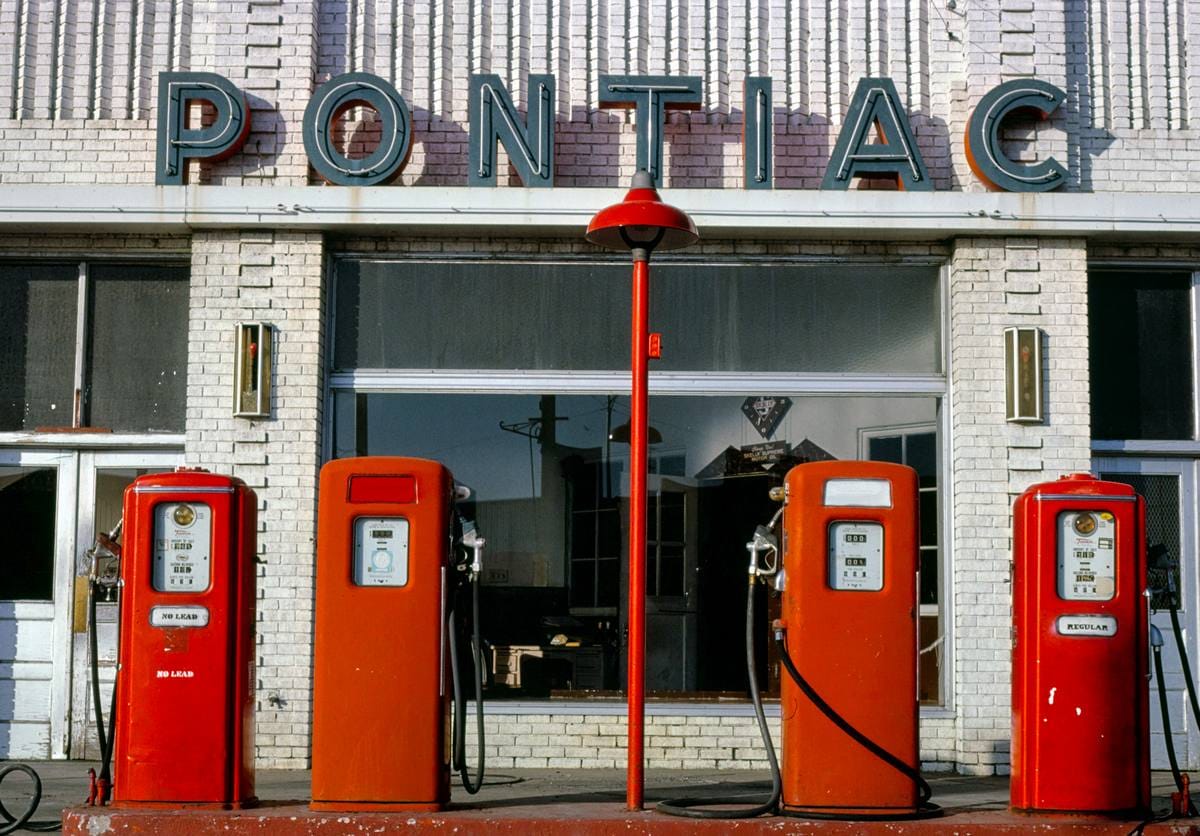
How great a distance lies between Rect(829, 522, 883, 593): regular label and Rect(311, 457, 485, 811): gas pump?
1.72 meters

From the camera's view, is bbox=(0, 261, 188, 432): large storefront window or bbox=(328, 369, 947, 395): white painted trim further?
bbox=(0, 261, 188, 432): large storefront window

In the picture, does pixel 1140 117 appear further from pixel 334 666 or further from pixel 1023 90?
pixel 334 666

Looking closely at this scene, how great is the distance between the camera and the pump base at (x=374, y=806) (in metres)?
7.46

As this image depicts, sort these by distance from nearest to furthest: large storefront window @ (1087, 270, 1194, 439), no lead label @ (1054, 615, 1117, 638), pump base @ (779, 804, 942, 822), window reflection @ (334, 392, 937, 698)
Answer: pump base @ (779, 804, 942, 822), no lead label @ (1054, 615, 1117, 638), window reflection @ (334, 392, 937, 698), large storefront window @ (1087, 270, 1194, 439)

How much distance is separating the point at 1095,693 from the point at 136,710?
4.63 m

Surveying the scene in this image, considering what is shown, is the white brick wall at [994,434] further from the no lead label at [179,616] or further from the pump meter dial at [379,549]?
the no lead label at [179,616]

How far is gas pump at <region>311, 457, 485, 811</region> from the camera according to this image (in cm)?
749

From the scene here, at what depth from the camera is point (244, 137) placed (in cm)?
1070

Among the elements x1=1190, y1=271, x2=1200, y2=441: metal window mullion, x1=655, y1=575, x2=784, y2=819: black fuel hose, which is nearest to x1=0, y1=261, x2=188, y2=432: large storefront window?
x1=655, y1=575, x2=784, y2=819: black fuel hose

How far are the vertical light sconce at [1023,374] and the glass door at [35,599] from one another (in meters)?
6.54

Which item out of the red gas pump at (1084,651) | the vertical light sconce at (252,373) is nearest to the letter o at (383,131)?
the vertical light sconce at (252,373)

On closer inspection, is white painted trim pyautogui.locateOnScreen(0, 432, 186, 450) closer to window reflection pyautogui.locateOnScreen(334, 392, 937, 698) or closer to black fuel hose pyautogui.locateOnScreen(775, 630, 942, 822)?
window reflection pyautogui.locateOnScreen(334, 392, 937, 698)

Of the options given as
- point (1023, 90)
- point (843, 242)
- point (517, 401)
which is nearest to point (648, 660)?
point (517, 401)

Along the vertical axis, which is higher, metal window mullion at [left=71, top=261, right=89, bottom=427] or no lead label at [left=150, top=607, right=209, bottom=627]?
metal window mullion at [left=71, top=261, right=89, bottom=427]
